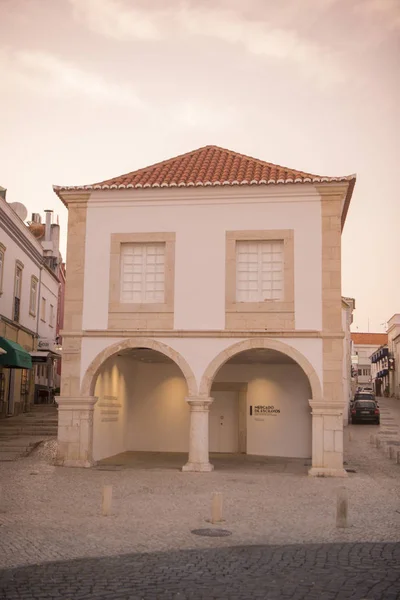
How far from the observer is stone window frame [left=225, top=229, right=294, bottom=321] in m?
19.0

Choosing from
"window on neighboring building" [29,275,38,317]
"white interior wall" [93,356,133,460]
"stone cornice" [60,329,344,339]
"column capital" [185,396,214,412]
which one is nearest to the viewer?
"stone cornice" [60,329,344,339]

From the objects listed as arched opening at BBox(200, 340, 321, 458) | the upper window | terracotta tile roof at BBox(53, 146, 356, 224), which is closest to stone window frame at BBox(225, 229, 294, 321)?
terracotta tile roof at BBox(53, 146, 356, 224)

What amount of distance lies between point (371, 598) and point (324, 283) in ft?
40.5

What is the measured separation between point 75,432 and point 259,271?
6.66 meters

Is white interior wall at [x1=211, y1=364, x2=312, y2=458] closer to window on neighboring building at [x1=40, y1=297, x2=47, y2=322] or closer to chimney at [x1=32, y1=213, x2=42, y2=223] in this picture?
window on neighboring building at [x1=40, y1=297, x2=47, y2=322]

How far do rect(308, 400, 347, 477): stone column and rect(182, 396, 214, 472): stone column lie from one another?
279cm

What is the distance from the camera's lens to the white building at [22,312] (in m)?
26.8

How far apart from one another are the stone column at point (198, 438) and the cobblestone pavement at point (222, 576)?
911cm

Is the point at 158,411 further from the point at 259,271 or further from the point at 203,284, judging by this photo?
the point at 259,271

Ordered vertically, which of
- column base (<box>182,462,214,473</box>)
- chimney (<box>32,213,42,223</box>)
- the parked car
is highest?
chimney (<box>32,213,42,223</box>)

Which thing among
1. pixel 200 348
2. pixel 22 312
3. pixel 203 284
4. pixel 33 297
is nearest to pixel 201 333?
pixel 200 348

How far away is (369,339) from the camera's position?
116 metres

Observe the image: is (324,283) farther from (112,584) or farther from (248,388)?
(112,584)

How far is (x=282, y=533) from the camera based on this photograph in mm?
10633
